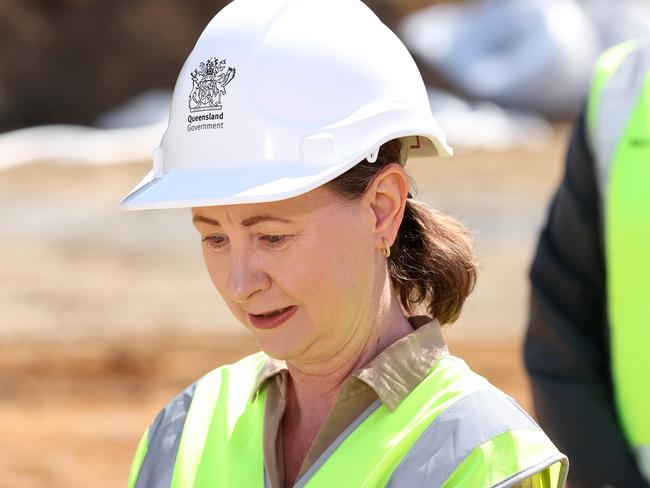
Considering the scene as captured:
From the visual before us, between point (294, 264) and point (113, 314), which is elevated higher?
point (294, 264)

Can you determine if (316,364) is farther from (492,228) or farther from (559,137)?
(559,137)

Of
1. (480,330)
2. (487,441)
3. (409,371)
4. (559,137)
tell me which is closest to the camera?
(487,441)

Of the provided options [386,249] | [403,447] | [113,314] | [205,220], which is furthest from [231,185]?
[113,314]

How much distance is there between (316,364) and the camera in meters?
2.18

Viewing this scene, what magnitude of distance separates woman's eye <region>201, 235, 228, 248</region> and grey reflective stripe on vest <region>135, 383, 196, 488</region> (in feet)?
1.27

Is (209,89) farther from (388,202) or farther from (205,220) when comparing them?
(388,202)

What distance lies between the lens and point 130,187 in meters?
14.8

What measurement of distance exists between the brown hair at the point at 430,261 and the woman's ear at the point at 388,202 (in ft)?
0.24

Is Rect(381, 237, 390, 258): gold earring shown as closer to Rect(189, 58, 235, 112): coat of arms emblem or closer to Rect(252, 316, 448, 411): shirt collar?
Rect(252, 316, 448, 411): shirt collar

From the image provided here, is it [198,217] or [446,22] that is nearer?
[198,217]

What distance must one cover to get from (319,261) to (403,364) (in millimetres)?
236

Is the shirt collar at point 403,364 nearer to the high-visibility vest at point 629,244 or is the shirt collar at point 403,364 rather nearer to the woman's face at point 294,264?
the woman's face at point 294,264

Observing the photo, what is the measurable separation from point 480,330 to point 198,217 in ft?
26.4

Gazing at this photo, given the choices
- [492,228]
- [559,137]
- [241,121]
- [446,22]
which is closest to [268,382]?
[241,121]
